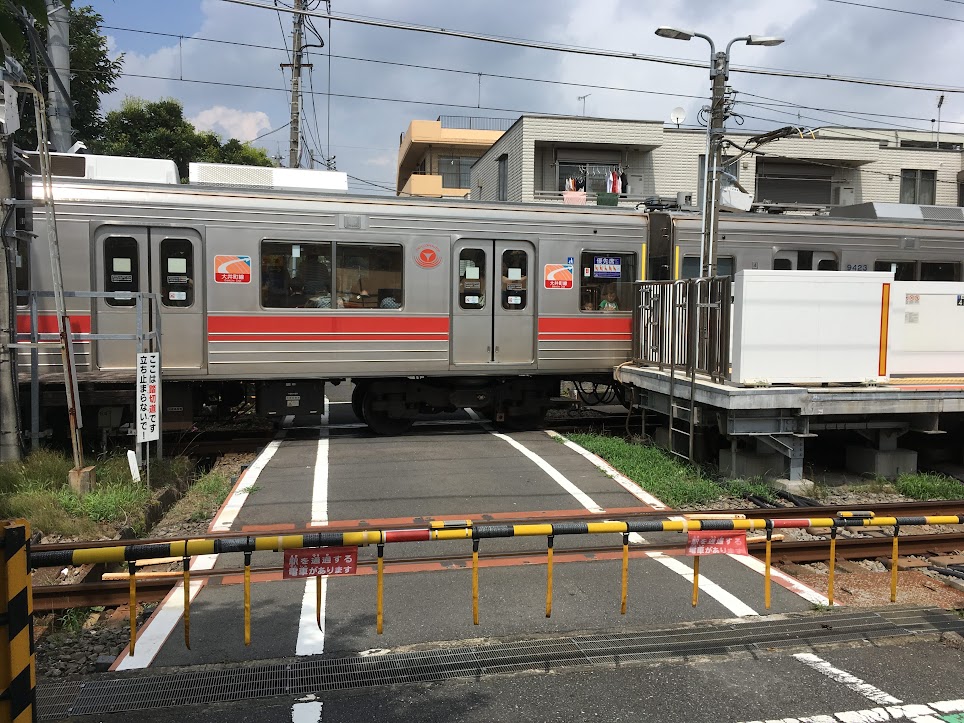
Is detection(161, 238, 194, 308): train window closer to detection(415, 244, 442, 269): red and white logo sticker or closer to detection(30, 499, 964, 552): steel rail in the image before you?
detection(415, 244, 442, 269): red and white logo sticker

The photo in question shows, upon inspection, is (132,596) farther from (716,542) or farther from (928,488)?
(928,488)

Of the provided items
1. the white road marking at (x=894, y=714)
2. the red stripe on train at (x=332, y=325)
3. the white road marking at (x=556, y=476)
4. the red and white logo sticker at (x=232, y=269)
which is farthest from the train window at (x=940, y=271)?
the red and white logo sticker at (x=232, y=269)

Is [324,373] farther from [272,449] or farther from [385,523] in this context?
[385,523]

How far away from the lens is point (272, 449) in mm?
10531

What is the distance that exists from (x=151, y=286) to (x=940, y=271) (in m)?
13.2

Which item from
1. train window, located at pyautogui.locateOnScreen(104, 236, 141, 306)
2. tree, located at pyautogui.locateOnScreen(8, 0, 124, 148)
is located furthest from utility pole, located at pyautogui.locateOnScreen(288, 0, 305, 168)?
train window, located at pyautogui.locateOnScreen(104, 236, 141, 306)

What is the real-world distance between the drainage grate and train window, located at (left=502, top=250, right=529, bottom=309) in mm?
6969

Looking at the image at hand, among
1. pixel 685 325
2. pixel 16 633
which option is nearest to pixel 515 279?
pixel 685 325

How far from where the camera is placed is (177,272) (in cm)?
1020

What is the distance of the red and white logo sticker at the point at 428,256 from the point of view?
436 inches

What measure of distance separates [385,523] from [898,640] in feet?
14.6

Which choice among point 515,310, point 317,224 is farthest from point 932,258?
point 317,224

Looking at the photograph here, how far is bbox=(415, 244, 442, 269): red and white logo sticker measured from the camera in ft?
36.3

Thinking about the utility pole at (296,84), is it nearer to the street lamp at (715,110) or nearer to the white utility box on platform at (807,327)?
the street lamp at (715,110)
